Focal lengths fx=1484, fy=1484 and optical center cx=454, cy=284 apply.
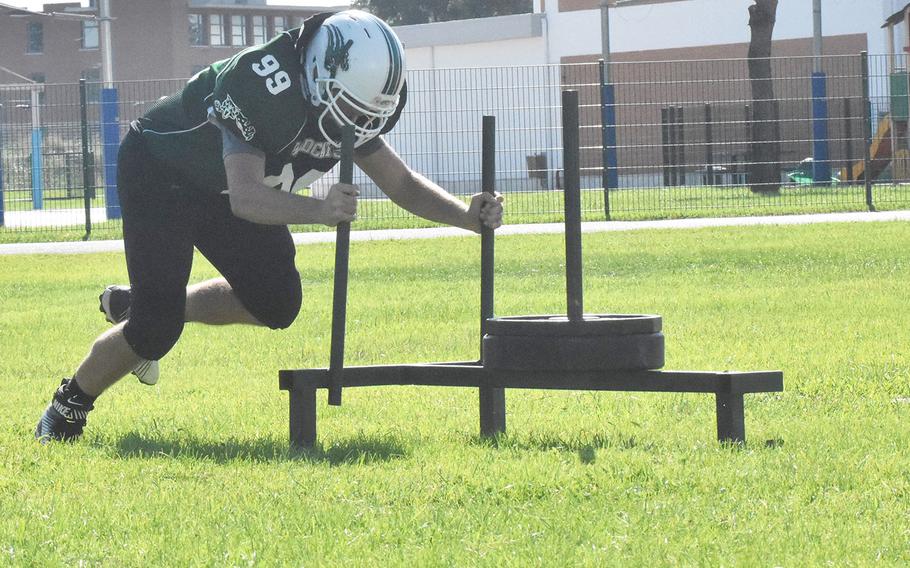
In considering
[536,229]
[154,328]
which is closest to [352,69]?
[154,328]

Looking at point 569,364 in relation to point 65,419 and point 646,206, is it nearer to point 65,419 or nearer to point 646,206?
point 65,419

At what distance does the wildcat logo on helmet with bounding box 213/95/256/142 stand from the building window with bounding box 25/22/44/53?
7651cm

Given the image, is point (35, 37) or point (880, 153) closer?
point (880, 153)

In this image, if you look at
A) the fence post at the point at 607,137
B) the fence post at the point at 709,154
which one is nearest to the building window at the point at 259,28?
the fence post at the point at 709,154

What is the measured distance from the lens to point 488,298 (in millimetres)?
5531

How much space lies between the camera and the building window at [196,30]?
77.8 metres

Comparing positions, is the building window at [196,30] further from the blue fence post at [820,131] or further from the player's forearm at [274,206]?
the player's forearm at [274,206]

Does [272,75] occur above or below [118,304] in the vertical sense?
above

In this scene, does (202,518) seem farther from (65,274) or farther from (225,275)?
(65,274)

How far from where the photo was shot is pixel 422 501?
420cm

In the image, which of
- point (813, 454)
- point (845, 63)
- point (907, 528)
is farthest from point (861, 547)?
point (845, 63)

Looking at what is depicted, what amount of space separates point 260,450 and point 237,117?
3.75ft

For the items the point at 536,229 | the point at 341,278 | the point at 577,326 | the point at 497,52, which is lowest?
the point at 577,326

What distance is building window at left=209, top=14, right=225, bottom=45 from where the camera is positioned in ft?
258
